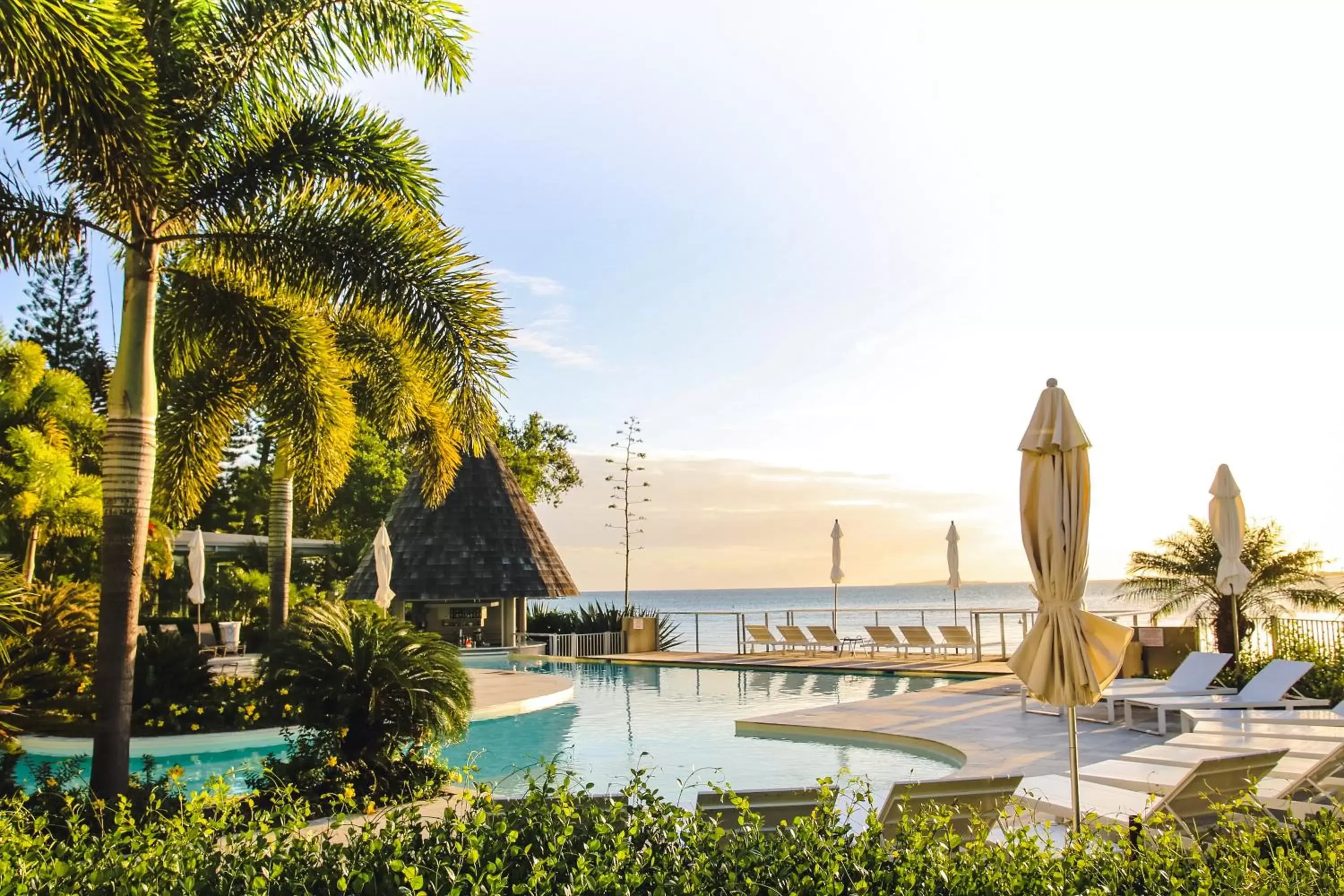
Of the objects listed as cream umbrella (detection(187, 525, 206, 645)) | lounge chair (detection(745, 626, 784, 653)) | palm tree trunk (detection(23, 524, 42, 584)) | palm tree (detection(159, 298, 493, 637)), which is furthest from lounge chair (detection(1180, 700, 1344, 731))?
palm tree trunk (detection(23, 524, 42, 584))

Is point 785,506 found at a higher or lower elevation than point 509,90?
lower

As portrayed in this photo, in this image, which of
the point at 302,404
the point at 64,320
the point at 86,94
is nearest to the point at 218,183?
the point at 302,404

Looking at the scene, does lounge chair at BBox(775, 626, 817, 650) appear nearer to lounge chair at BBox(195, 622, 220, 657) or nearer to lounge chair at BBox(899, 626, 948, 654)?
lounge chair at BBox(899, 626, 948, 654)

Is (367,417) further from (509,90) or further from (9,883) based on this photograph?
(9,883)

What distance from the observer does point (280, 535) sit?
503 inches

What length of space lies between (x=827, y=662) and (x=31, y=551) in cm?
1431

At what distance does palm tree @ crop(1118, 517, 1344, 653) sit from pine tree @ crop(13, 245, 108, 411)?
107ft

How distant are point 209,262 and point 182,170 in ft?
3.77

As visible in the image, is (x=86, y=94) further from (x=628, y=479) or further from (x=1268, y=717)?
(x=628, y=479)

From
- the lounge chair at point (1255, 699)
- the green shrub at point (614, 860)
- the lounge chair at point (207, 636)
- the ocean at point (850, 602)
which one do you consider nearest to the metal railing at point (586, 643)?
the lounge chair at point (207, 636)

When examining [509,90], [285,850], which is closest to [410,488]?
[509,90]

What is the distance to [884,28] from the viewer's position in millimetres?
9398

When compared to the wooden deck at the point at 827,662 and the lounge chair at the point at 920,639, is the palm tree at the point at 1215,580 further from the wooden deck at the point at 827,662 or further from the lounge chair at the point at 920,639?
the lounge chair at the point at 920,639

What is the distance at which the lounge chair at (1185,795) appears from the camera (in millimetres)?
5559
